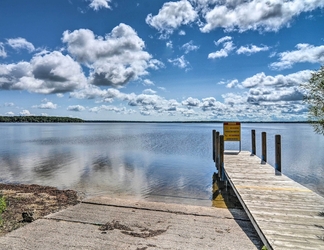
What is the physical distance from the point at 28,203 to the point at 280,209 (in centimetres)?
773

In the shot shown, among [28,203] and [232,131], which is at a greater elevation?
[232,131]

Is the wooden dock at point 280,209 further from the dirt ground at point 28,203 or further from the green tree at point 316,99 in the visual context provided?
the dirt ground at point 28,203

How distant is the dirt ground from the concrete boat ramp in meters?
0.56

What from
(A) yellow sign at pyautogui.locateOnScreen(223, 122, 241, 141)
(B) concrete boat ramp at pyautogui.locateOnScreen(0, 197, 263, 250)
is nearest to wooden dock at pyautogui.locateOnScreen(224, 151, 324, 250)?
(B) concrete boat ramp at pyautogui.locateOnScreen(0, 197, 263, 250)

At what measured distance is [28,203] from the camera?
8.53 metres

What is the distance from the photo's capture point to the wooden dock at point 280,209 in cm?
451

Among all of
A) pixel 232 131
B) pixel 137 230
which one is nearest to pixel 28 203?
pixel 137 230

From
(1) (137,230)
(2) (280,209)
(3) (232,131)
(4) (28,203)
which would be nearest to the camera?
(1) (137,230)

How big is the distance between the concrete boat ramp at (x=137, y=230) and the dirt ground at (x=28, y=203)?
0.56m

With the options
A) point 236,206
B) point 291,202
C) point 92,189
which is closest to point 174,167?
point 92,189

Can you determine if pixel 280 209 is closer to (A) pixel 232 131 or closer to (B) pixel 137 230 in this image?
(B) pixel 137 230

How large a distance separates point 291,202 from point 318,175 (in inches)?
375

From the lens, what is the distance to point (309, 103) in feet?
21.4

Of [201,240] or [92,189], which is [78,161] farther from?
[201,240]
